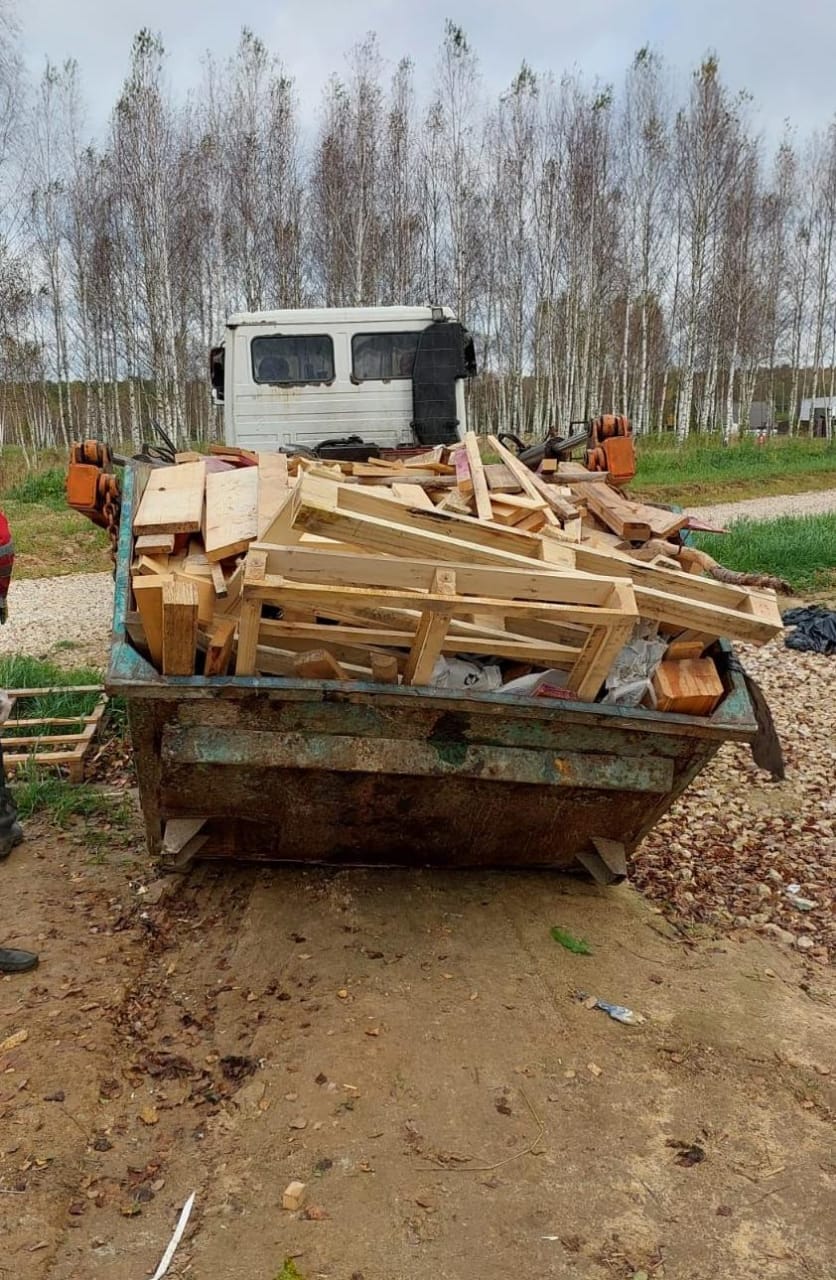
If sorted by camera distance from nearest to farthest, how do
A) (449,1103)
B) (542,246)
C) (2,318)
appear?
1. (449,1103)
2. (2,318)
3. (542,246)

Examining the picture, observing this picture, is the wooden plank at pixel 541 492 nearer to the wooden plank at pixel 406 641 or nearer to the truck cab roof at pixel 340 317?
the wooden plank at pixel 406 641

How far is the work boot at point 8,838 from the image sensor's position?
4.26 m

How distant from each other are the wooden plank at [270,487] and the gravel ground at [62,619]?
4258 millimetres

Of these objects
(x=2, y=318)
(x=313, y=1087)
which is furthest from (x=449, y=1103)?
(x=2, y=318)

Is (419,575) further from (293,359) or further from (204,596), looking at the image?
(293,359)

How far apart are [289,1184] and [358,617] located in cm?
157

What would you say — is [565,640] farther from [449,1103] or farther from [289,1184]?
[289,1184]

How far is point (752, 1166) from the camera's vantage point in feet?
7.84

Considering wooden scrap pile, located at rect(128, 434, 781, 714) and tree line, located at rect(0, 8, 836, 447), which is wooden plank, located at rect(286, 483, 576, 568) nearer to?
wooden scrap pile, located at rect(128, 434, 781, 714)

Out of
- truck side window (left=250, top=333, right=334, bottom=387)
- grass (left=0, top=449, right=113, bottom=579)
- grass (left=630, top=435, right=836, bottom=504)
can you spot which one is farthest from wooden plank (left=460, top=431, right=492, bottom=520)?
grass (left=630, top=435, right=836, bottom=504)

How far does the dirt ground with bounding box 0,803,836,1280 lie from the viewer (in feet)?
7.01

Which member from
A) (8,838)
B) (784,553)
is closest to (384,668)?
(8,838)

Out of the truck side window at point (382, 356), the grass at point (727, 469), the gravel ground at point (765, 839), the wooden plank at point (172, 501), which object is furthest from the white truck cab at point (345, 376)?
the grass at point (727, 469)

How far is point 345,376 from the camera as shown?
25.3 ft
